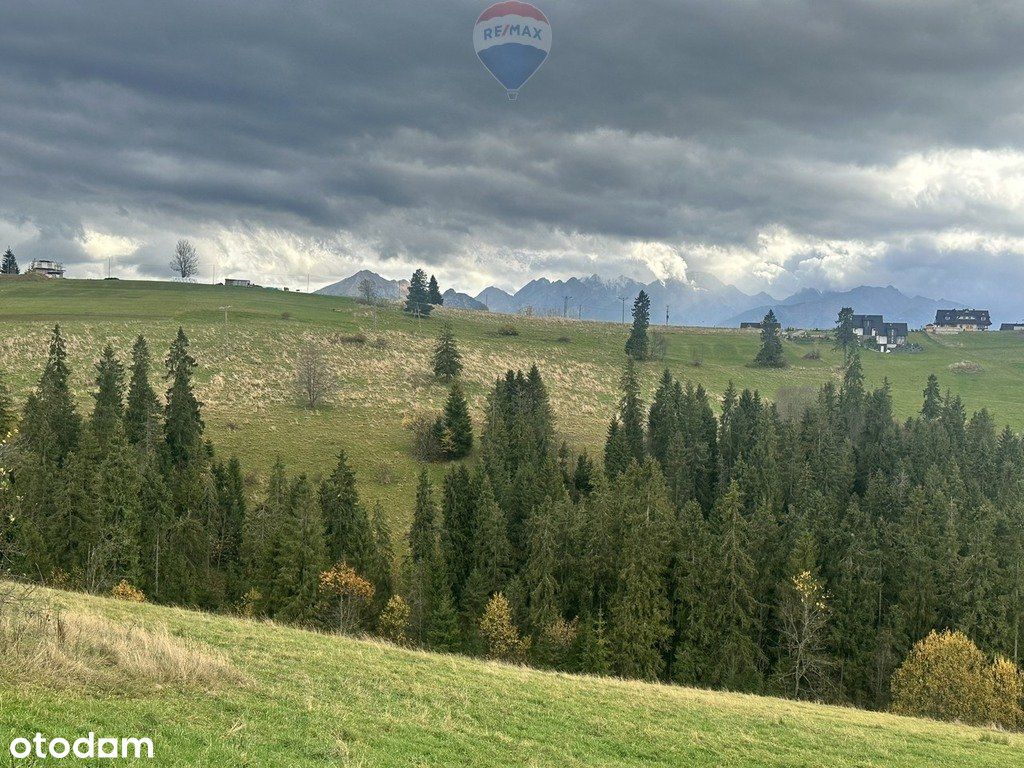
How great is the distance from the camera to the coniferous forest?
62375mm

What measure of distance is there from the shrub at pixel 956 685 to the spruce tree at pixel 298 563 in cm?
4900

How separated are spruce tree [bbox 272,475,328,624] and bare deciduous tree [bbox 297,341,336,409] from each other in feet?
185

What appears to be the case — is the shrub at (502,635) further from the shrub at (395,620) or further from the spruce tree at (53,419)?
the spruce tree at (53,419)

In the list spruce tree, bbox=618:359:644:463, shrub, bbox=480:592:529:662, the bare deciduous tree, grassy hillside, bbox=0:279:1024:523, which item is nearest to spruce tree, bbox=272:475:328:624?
shrub, bbox=480:592:529:662

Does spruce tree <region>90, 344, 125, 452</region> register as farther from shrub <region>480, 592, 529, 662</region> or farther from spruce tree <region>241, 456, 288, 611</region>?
shrub <region>480, 592, 529, 662</region>

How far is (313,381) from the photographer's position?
122188mm

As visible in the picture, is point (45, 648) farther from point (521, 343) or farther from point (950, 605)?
point (521, 343)

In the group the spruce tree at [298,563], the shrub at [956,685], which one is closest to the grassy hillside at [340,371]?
the spruce tree at [298,563]

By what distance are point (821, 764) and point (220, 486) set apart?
229 ft

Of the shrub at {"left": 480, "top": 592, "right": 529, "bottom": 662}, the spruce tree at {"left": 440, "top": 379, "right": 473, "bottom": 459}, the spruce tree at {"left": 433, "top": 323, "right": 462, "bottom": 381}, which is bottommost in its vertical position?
the shrub at {"left": 480, "top": 592, "right": 529, "bottom": 662}

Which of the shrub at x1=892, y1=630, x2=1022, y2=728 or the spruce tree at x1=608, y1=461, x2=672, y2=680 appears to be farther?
the spruce tree at x1=608, y1=461, x2=672, y2=680

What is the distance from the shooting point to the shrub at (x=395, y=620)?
65688mm

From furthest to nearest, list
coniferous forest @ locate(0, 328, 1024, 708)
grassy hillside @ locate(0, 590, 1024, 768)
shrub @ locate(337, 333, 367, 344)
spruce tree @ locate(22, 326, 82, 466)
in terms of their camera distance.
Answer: shrub @ locate(337, 333, 367, 344) < spruce tree @ locate(22, 326, 82, 466) < coniferous forest @ locate(0, 328, 1024, 708) < grassy hillside @ locate(0, 590, 1024, 768)

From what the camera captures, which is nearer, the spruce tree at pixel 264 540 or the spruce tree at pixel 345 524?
the spruce tree at pixel 264 540
